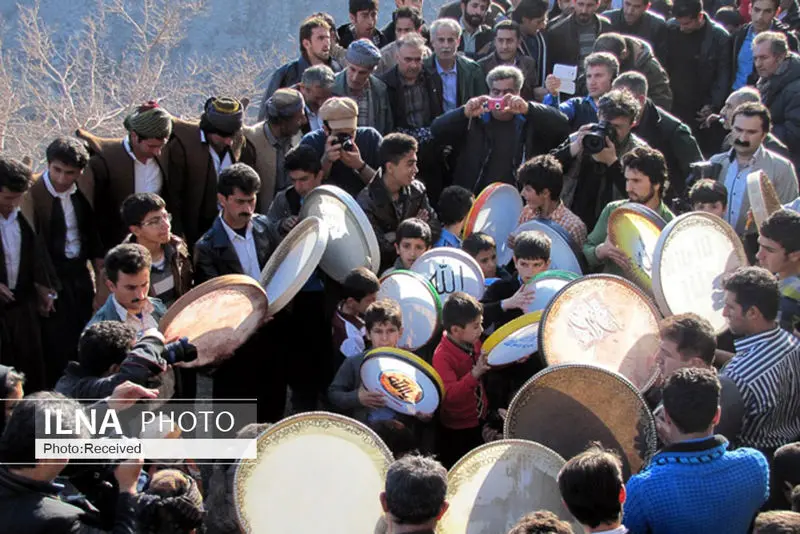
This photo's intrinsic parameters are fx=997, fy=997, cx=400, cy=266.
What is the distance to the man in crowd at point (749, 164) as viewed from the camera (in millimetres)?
6316

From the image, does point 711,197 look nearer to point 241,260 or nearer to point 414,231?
point 414,231

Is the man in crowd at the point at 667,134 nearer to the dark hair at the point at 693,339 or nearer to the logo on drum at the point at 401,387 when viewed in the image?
the dark hair at the point at 693,339

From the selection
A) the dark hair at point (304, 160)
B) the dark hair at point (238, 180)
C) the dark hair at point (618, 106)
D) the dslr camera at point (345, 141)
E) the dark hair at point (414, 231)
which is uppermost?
the dark hair at point (618, 106)

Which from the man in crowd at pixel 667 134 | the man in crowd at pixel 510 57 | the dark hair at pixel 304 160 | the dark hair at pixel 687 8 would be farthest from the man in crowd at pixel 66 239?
the dark hair at pixel 687 8

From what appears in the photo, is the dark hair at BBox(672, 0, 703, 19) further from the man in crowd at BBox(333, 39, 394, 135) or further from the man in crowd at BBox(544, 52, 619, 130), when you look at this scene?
the man in crowd at BBox(333, 39, 394, 135)

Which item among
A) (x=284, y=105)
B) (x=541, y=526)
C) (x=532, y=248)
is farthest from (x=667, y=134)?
(x=541, y=526)

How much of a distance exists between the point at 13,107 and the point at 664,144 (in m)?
8.40

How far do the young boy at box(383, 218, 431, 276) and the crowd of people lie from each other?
0.04ft

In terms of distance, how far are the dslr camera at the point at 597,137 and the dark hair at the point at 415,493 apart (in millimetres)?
3506

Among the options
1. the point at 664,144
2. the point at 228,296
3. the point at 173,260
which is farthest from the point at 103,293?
the point at 664,144

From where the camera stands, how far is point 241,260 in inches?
217

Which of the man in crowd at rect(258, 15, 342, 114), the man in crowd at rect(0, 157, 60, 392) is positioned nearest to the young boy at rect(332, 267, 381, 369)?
the man in crowd at rect(0, 157, 60, 392)

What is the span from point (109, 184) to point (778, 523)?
14.2 ft

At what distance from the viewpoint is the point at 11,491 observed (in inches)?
129
